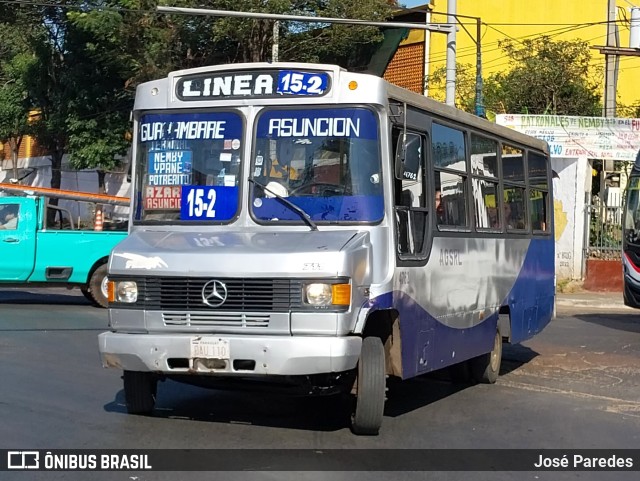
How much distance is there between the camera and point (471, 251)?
30.0 ft

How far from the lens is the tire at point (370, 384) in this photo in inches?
280

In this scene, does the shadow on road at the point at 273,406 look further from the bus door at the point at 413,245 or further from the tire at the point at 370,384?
the bus door at the point at 413,245

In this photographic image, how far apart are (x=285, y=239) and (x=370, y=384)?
4.11ft

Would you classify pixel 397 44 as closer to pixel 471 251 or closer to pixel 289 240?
pixel 471 251

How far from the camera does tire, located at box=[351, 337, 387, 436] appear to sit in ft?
23.3

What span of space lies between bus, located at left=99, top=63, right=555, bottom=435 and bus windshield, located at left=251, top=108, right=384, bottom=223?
0.01 metres

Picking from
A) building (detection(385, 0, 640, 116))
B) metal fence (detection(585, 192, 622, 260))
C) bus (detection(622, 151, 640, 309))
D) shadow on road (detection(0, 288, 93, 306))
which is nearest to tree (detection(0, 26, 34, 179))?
building (detection(385, 0, 640, 116))

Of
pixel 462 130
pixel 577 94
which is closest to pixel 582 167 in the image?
pixel 577 94

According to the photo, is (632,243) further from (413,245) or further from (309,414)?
(309,414)

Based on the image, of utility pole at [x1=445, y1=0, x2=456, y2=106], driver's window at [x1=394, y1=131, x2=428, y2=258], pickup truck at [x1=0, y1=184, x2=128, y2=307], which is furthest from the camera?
utility pole at [x1=445, y1=0, x2=456, y2=106]

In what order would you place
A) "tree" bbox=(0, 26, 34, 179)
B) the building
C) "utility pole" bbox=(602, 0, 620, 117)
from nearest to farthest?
"utility pole" bbox=(602, 0, 620, 117) → the building → "tree" bbox=(0, 26, 34, 179)

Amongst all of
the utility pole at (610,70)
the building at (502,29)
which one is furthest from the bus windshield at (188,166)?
the building at (502,29)

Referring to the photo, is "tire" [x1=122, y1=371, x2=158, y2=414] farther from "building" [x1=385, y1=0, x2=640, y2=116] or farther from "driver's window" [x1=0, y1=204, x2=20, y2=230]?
"building" [x1=385, y1=0, x2=640, y2=116]

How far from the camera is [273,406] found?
8.62 metres
